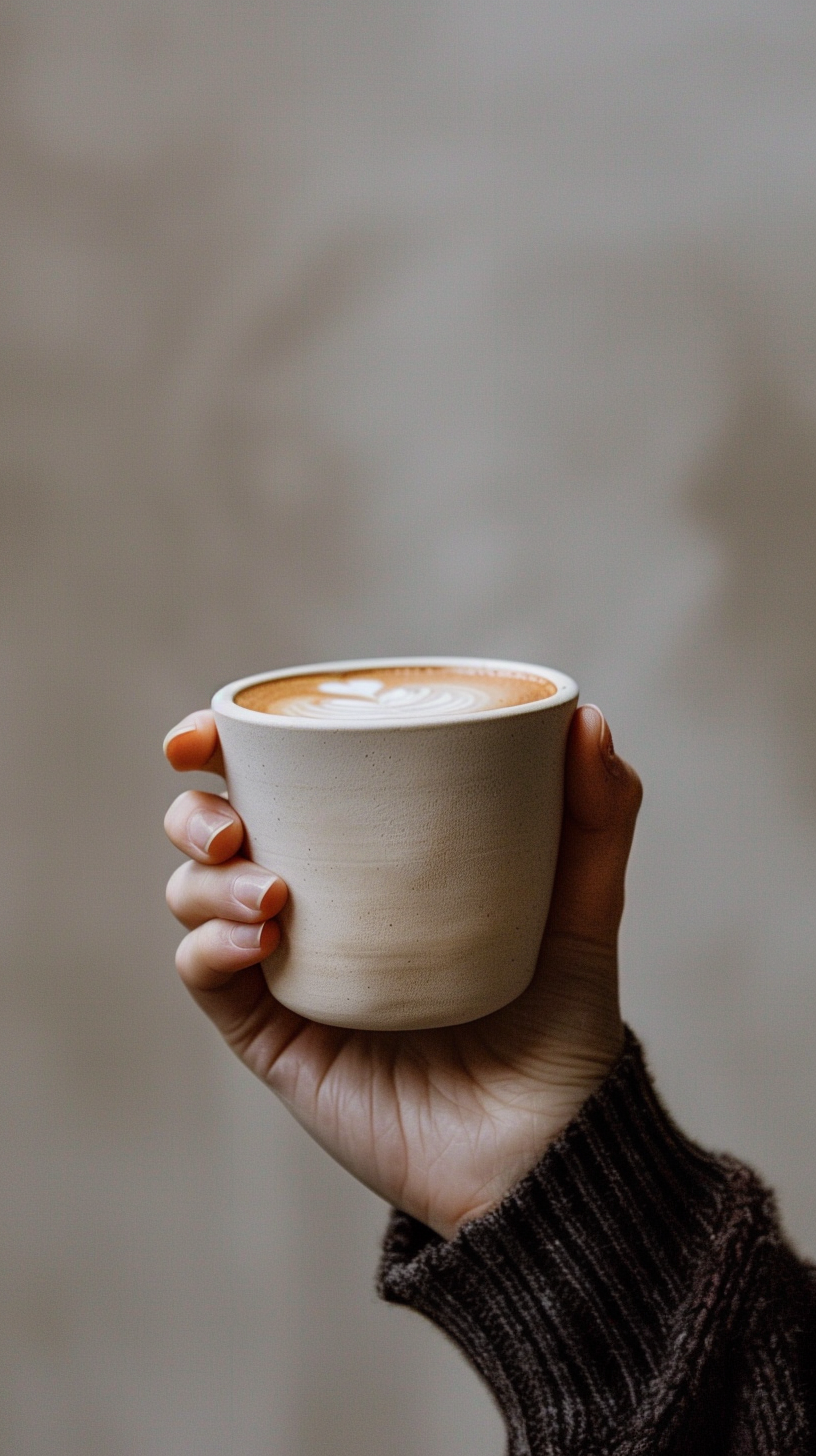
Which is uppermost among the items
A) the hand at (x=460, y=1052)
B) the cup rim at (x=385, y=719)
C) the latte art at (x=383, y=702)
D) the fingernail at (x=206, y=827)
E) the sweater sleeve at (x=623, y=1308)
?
the cup rim at (x=385, y=719)

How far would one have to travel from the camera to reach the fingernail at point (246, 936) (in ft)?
2.28

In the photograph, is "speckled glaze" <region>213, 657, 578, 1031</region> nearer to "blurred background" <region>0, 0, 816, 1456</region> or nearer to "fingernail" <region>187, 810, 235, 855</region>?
"fingernail" <region>187, 810, 235, 855</region>

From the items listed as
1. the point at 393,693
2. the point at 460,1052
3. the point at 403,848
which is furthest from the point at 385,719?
the point at 460,1052

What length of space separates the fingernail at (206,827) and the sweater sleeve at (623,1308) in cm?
30

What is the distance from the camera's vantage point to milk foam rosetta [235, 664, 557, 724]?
28.8 inches

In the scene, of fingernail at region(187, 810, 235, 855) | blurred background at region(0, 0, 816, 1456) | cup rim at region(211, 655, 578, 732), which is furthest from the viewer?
blurred background at region(0, 0, 816, 1456)

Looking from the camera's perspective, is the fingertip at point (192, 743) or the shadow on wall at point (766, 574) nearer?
the fingertip at point (192, 743)

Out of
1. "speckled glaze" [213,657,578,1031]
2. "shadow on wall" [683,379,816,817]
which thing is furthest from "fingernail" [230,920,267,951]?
"shadow on wall" [683,379,816,817]

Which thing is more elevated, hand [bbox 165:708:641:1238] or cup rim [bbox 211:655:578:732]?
cup rim [bbox 211:655:578:732]

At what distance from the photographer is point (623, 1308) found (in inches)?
30.4

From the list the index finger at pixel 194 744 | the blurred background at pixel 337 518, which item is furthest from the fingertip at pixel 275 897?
the blurred background at pixel 337 518

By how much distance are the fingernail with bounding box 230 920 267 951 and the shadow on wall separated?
2.15 feet

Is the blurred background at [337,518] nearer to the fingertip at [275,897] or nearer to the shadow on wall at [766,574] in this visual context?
the shadow on wall at [766,574]

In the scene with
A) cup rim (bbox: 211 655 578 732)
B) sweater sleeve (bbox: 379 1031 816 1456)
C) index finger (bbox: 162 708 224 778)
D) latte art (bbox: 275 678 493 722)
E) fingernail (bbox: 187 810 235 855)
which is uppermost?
cup rim (bbox: 211 655 578 732)
